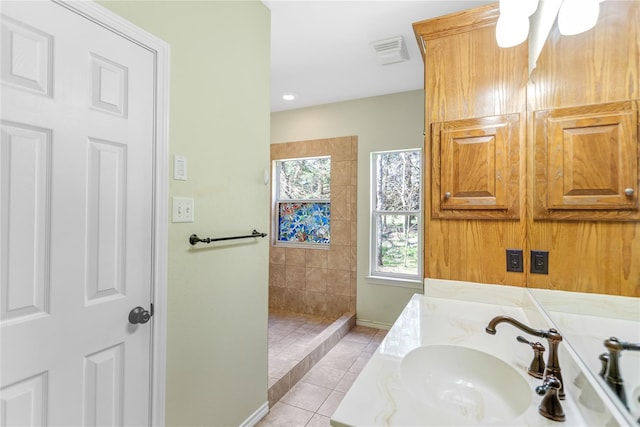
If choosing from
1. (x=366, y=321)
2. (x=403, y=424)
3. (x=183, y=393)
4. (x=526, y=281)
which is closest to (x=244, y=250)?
(x=183, y=393)

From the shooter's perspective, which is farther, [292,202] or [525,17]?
[292,202]

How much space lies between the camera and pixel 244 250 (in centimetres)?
174

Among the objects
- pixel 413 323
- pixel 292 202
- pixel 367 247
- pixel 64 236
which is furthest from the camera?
pixel 292 202

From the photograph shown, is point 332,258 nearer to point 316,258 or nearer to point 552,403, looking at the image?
point 316,258

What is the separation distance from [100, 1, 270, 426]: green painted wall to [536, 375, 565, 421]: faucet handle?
131cm

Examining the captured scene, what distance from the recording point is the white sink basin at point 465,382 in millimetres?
883

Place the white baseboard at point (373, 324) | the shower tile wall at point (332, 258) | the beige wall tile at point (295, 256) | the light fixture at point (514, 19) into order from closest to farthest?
the light fixture at point (514, 19) → the white baseboard at point (373, 324) → the shower tile wall at point (332, 258) → the beige wall tile at point (295, 256)

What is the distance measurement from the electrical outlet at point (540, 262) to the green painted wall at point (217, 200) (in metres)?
1.43

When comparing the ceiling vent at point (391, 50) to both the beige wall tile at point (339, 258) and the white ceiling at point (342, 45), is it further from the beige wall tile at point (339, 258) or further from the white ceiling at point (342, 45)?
the beige wall tile at point (339, 258)

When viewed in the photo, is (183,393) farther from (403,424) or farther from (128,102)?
(128,102)

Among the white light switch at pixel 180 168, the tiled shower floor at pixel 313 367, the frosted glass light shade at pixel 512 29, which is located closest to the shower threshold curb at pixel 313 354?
the tiled shower floor at pixel 313 367

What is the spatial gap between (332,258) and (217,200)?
86.6 inches

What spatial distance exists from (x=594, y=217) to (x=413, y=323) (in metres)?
0.79

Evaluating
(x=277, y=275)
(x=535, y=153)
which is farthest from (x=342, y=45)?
(x=277, y=275)
